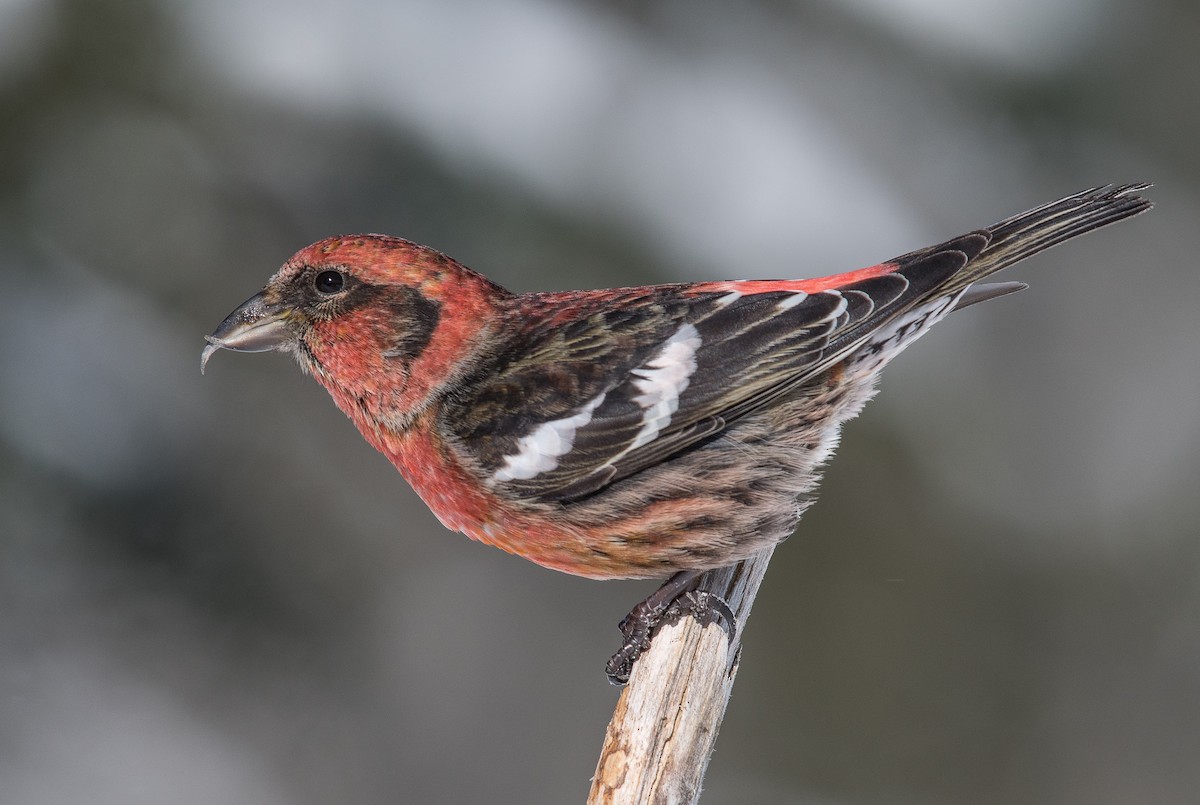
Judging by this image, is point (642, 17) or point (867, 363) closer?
point (867, 363)

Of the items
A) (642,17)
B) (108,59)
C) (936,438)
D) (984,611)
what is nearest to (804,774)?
(984,611)

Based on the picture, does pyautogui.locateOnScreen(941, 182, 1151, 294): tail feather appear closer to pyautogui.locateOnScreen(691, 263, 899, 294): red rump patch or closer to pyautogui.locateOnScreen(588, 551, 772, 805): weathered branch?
pyautogui.locateOnScreen(691, 263, 899, 294): red rump patch

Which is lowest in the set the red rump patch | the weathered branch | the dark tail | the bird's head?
the weathered branch

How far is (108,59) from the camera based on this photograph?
6.22 metres

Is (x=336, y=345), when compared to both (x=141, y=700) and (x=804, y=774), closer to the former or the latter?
(x=141, y=700)

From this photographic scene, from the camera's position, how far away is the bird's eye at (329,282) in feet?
9.27

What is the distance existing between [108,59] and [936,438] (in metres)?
5.45

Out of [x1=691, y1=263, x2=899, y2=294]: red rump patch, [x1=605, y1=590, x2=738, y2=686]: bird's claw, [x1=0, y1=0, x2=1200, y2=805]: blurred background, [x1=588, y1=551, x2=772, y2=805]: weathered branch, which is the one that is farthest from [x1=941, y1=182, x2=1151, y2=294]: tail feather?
[x1=0, y1=0, x2=1200, y2=805]: blurred background

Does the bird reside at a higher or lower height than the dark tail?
lower

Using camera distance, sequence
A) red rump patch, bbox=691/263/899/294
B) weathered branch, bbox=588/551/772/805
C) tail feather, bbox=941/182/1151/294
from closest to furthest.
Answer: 1. weathered branch, bbox=588/551/772/805
2. tail feather, bbox=941/182/1151/294
3. red rump patch, bbox=691/263/899/294

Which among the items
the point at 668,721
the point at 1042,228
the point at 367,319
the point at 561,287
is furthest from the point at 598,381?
the point at 561,287

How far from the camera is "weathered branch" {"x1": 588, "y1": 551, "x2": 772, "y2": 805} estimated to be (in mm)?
2496

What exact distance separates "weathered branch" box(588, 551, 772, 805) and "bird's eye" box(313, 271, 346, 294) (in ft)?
4.12

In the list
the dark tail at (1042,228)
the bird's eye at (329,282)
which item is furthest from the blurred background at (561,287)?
the dark tail at (1042,228)
